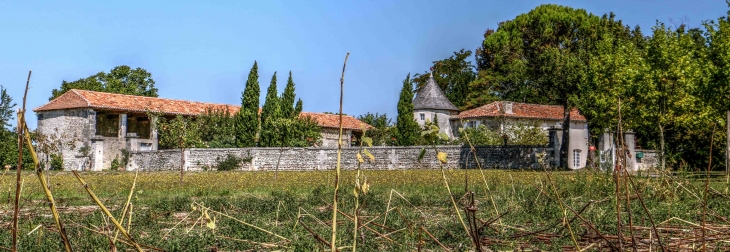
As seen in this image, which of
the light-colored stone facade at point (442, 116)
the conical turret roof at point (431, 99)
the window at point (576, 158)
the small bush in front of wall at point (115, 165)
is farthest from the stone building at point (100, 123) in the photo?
the window at point (576, 158)

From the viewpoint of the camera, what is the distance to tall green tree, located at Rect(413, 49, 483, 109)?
198 ft

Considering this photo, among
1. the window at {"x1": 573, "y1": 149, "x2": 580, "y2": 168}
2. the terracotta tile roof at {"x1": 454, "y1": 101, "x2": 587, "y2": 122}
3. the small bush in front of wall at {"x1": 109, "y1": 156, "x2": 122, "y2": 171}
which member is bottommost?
the small bush in front of wall at {"x1": 109, "y1": 156, "x2": 122, "y2": 171}

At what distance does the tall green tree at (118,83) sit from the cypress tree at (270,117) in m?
19.8

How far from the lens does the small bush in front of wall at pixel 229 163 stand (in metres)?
37.1

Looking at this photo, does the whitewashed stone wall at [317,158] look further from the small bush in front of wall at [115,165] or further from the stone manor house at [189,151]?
the small bush in front of wall at [115,165]

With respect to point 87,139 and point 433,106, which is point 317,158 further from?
point 433,106

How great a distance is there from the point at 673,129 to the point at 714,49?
22.8 feet

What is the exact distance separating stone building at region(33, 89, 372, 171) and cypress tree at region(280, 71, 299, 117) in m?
3.35

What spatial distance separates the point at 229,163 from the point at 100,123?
1190 centimetres

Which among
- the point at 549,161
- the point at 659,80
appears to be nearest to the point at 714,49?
the point at 659,80

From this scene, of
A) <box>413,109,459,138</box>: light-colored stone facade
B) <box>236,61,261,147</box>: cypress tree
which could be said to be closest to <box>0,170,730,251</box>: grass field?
<box>236,61,261,147</box>: cypress tree

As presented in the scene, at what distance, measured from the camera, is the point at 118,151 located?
41844 millimetres

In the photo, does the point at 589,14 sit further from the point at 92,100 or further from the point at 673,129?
the point at 92,100

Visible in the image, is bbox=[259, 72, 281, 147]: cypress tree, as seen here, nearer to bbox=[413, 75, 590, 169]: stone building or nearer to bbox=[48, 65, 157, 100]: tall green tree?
bbox=[413, 75, 590, 169]: stone building
